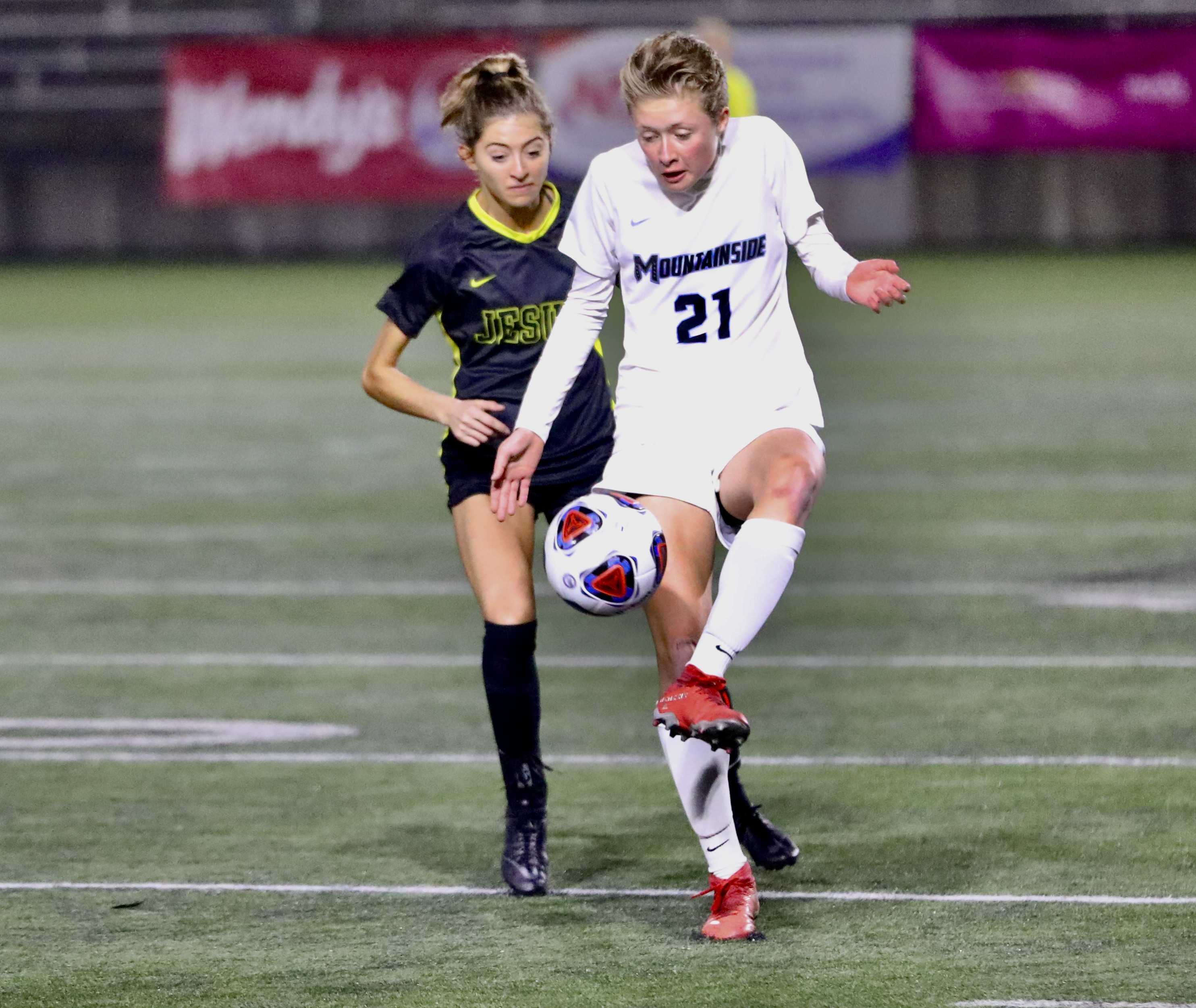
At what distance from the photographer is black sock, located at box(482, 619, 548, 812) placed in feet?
17.2

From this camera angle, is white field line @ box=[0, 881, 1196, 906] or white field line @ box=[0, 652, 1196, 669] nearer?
white field line @ box=[0, 881, 1196, 906]

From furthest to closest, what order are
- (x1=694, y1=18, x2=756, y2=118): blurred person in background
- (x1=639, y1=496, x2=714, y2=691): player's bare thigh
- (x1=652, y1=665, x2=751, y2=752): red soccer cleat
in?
(x1=694, y1=18, x2=756, y2=118): blurred person in background, (x1=639, y1=496, x2=714, y2=691): player's bare thigh, (x1=652, y1=665, x2=751, y2=752): red soccer cleat

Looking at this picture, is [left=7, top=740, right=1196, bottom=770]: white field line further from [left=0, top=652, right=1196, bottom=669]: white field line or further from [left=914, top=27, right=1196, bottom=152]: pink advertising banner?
[left=914, top=27, right=1196, bottom=152]: pink advertising banner

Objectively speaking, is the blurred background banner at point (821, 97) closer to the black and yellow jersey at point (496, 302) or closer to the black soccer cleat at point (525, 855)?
the black and yellow jersey at point (496, 302)

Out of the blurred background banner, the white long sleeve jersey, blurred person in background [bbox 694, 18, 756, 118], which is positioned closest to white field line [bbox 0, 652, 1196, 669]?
the white long sleeve jersey

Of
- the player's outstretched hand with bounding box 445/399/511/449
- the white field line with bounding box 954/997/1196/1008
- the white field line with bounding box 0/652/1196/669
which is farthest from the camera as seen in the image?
the white field line with bounding box 0/652/1196/669

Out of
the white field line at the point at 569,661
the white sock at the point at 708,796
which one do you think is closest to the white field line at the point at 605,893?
the white sock at the point at 708,796

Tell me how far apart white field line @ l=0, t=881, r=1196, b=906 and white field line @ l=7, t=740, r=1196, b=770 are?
136 centimetres

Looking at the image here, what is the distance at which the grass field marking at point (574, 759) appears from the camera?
6363mm

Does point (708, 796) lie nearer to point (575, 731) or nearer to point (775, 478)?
point (775, 478)

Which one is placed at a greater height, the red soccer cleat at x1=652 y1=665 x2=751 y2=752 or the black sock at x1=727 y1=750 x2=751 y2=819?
the red soccer cleat at x1=652 y1=665 x2=751 y2=752

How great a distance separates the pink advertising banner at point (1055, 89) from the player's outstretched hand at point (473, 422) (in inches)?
906

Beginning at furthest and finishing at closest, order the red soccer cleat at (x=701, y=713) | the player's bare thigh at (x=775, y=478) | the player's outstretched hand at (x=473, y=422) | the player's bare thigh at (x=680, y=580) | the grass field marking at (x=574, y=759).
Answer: the grass field marking at (x=574, y=759)
the player's outstretched hand at (x=473, y=422)
the player's bare thigh at (x=680, y=580)
the player's bare thigh at (x=775, y=478)
the red soccer cleat at (x=701, y=713)

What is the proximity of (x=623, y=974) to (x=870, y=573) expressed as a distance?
5392 mm
